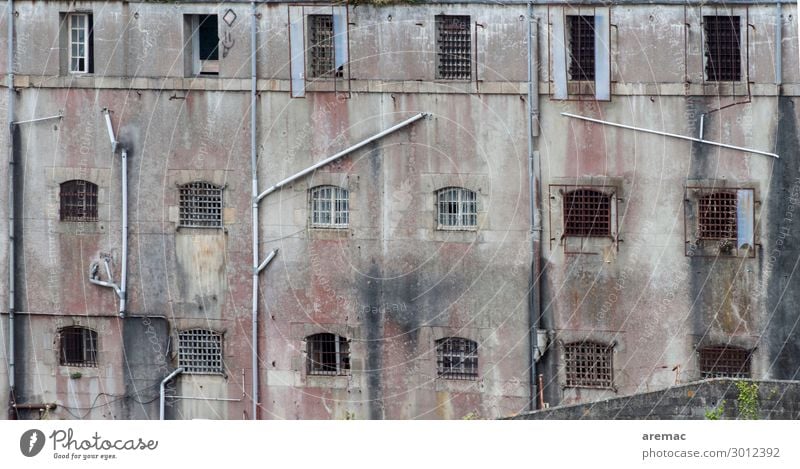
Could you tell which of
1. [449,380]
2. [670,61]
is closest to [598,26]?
[670,61]

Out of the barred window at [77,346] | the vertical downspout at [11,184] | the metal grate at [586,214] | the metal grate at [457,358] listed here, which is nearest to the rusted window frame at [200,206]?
the barred window at [77,346]

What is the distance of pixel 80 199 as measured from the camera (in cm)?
1442

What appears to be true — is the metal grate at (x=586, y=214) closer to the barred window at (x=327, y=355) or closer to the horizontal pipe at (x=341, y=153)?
the horizontal pipe at (x=341, y=153)

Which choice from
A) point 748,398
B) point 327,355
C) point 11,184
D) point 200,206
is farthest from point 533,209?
point 11,184

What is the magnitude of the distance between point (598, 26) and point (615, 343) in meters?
2.90

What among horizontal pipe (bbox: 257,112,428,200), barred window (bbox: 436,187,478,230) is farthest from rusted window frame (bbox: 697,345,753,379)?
horizontal pipe (bbox: 257,112,428,200)

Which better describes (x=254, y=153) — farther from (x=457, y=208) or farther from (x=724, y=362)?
(x=724, y=362)

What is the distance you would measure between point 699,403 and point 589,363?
1075 mm

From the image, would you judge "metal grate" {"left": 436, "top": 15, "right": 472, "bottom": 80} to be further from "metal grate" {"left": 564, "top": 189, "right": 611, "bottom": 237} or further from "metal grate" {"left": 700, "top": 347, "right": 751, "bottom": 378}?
"metal grate" {"left": 700, "top": 347, "right": 751, "bottom": 378}

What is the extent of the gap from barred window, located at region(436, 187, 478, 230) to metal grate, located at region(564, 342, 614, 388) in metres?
1.49

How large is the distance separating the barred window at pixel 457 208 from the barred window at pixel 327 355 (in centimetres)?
146

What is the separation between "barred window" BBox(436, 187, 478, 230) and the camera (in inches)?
563

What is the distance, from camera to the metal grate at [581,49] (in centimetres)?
1421

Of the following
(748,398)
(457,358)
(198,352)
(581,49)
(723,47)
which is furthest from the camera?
(198,352)
